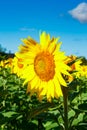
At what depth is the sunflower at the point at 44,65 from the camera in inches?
120

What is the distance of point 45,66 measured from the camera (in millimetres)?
3133

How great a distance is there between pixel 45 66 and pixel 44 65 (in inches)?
0.4

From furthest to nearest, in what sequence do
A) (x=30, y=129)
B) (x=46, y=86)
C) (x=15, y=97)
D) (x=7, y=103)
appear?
1. (x=15, y=97)
2. (x=7, y=103)
3. (x=30, y=129)
4. (x=46, y=86)

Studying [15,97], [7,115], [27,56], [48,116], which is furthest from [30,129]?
[15,97]

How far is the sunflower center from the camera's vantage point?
3133 millimetres

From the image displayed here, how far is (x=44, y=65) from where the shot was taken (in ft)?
10.3

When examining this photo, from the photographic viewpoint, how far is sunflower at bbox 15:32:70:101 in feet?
10.0

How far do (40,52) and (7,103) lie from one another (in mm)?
3332

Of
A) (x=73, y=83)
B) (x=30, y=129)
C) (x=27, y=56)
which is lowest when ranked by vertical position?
(x=30, y=129)

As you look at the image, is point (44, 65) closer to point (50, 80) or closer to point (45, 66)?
point (45, 66)

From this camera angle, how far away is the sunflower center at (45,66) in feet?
10.3

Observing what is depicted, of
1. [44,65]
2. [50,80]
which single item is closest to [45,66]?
[44,65]

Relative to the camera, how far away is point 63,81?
3.02m

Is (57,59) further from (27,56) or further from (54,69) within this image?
(27,56)
